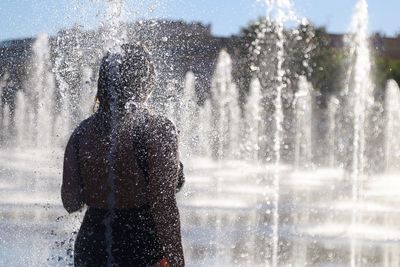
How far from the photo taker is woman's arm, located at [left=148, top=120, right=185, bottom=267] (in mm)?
3703

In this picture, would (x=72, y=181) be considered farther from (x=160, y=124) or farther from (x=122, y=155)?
(x=160, y=124)

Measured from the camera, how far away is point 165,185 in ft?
12.3

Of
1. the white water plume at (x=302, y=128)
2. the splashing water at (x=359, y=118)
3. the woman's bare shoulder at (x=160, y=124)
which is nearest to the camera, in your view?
the woman's bare shoulder at (x=160, y=124)

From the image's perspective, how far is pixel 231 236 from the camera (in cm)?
876

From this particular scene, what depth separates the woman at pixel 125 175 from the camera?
375cm

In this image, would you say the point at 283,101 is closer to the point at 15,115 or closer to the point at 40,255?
the point at 15,115

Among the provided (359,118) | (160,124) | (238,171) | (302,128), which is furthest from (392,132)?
(160,124)

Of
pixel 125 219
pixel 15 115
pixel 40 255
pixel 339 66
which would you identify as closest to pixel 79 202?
pixel 125 219

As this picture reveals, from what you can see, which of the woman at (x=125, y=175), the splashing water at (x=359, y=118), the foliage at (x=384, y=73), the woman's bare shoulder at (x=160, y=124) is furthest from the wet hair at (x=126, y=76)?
the foliage at (x=384, y=73)

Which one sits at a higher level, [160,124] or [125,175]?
[160,124]

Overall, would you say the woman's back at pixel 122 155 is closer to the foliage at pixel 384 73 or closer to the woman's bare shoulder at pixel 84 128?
the woman's bare shoulder at pixel 84 128

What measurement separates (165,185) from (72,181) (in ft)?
1.28

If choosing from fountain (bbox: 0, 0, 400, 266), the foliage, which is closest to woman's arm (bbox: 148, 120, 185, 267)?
fountain (bbox: 0, 0, 400, 266)

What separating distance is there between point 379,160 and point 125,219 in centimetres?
2583
